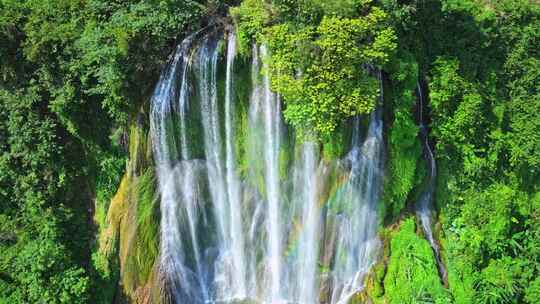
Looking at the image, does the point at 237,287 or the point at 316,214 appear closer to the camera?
the point at 316,214

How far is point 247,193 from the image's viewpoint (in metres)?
13.5

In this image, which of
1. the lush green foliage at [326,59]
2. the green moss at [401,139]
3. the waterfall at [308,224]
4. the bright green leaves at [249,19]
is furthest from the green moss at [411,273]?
the bright green leaves at [249,19]

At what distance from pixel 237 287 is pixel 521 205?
735 centimetres

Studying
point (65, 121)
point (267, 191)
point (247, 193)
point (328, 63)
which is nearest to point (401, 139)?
point (328, 63)

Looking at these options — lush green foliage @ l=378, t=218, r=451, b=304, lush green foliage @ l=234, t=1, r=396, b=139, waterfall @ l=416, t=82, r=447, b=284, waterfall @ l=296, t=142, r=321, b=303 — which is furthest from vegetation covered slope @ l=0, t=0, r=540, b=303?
waterfall @ l=296, t=142, r=321, b=303

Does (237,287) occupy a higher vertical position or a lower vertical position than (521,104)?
lower

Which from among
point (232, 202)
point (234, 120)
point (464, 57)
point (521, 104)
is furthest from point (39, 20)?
point (521, 104)

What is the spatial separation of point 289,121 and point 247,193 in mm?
2345

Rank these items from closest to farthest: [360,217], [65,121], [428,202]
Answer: [360,217], [65,121], [428,202]

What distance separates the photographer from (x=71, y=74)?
12.7 m

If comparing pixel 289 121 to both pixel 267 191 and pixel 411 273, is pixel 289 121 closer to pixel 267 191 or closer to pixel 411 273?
pixel 267 191

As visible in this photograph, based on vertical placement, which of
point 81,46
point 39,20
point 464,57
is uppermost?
point 39,20

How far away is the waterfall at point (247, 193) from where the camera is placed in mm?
12406

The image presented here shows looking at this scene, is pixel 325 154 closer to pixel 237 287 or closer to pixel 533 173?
pixel 237 287
